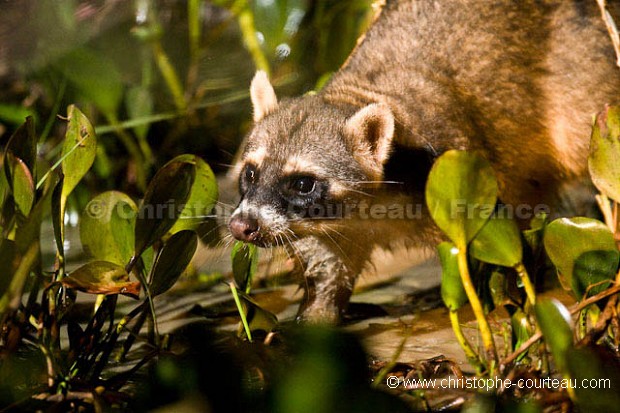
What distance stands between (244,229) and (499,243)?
1.32 meters

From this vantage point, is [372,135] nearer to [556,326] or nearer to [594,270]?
[594,270]

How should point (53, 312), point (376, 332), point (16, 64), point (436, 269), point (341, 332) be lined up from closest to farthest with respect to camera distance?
point (341, 332), point (53, 312), point (376, 332), point (436, 269), point (16, 64)

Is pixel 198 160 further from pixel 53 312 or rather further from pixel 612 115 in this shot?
pixel 612 115

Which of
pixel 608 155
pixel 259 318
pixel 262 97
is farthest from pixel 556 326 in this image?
pixel 262 97

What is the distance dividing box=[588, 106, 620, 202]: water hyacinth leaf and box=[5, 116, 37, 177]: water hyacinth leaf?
2073 mm

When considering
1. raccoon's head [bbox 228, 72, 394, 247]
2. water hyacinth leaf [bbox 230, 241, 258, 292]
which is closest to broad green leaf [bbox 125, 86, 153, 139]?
raccoon's head [bbox 228, 72, 394, 247]

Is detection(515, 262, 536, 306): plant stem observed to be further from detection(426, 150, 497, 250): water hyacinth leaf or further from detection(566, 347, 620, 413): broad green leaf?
detection(566, 347, 620, 413): broad green leaf

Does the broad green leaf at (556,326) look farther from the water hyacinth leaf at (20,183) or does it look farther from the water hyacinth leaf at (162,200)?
the water hyacinth leaf at (20,183)

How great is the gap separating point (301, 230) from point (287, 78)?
9.66 ft

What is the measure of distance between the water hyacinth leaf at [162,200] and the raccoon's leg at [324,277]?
4.25 ft

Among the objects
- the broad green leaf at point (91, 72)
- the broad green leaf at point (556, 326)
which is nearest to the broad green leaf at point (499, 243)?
the broad green leaf at point (556, 326)

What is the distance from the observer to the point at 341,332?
7.19 ft

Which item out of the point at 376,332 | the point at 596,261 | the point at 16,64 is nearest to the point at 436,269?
the point at 376,332

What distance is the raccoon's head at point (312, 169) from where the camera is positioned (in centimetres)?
412
